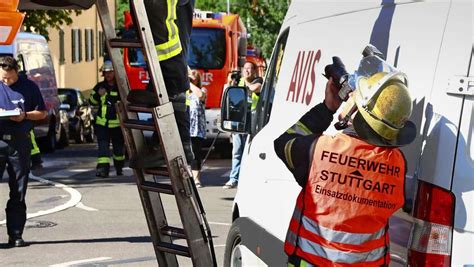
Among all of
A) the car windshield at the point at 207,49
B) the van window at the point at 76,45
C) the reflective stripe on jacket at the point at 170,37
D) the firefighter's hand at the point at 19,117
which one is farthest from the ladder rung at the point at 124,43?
the van window at the point at 76,45

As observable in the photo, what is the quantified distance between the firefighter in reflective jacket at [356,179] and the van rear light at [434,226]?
0.62 ft

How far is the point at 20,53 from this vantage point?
20.7 metres

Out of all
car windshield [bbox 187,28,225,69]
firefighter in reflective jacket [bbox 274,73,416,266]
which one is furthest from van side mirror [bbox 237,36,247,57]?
firefighter in reflective jacket [bbox 274,73,416,266]

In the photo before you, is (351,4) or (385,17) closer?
(385,17)

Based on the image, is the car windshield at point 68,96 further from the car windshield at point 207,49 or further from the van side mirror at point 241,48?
the car windshield at point 207,49

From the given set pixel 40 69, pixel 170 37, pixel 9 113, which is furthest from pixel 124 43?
pixel 40 69

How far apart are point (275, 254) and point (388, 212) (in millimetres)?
1614

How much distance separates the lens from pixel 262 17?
44.2 meters

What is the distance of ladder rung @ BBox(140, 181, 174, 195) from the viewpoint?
5004mm

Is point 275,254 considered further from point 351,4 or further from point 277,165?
point 351,4

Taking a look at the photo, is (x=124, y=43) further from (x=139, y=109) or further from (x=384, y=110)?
(x=384, y=110)

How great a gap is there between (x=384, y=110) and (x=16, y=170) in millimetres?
6952

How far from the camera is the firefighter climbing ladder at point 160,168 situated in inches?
189

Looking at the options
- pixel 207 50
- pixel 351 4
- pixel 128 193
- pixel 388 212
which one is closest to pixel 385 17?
pixel 351 4
